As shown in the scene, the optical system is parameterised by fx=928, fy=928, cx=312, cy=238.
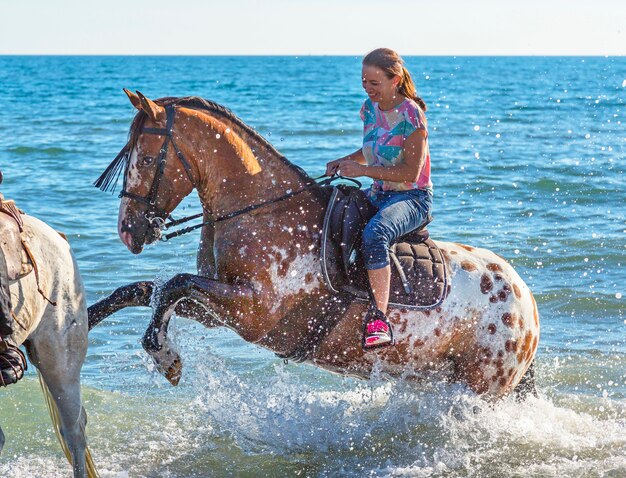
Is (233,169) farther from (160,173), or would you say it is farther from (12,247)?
(12,247)

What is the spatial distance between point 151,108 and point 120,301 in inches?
46.1

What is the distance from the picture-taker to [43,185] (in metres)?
16.2

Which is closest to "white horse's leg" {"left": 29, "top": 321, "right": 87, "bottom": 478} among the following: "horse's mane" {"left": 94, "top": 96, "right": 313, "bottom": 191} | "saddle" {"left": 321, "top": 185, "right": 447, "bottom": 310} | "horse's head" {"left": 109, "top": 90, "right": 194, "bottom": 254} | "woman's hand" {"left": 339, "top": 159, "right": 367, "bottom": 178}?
"horse's head" {"left": 109, "top": 90, "right": 194, "bottom": 254}

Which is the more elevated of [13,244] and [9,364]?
[13,244]

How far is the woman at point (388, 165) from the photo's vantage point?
5633mm

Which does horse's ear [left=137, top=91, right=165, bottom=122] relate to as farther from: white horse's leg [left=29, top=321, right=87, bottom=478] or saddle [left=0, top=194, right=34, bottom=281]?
white horse's leg [left=29, top=321, right=87, bottom=478]

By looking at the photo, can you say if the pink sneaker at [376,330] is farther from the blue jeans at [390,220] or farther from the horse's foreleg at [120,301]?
the horse's foreleg at [120,301]

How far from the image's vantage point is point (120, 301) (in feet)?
18.3

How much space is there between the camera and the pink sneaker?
5625 millimetres

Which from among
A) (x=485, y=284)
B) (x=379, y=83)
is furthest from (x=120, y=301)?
(x=485, y=284)

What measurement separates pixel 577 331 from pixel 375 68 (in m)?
4.54

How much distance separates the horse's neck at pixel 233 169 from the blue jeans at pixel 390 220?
1.80 ft

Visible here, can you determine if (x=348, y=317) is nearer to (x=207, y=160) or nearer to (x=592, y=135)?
(x=207, y=160)

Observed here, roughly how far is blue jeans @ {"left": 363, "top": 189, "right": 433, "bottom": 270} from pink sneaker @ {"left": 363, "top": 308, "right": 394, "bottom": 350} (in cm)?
30
